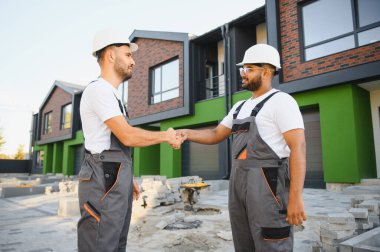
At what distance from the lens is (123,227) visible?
2.19m

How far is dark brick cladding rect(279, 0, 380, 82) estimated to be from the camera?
857cm

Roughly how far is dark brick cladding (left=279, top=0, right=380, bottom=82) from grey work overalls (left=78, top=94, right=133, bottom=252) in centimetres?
882

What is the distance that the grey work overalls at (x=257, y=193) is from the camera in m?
2.02

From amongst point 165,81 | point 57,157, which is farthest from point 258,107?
point 57,157

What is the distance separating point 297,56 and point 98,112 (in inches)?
363

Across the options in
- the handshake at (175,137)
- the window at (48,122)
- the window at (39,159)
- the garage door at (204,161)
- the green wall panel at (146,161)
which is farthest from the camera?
the window at (39,159)

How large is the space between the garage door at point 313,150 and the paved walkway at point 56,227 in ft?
3.90

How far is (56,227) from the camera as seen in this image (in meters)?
6.29

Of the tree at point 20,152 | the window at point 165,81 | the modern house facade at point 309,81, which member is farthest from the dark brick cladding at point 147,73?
the tree at point 20,152

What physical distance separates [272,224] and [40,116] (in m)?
32.9

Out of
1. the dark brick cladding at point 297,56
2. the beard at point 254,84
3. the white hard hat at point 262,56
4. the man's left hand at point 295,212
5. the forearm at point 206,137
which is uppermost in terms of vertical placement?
the dark brick cladding at point 297,56

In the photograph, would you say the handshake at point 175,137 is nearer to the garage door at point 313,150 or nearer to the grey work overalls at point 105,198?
the grey work overalls at point 105,198

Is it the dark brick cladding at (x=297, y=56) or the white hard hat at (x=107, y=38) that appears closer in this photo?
the white hard hat at (x=107, y=38)

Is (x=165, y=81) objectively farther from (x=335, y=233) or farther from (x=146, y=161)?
(x=335, y=233)
